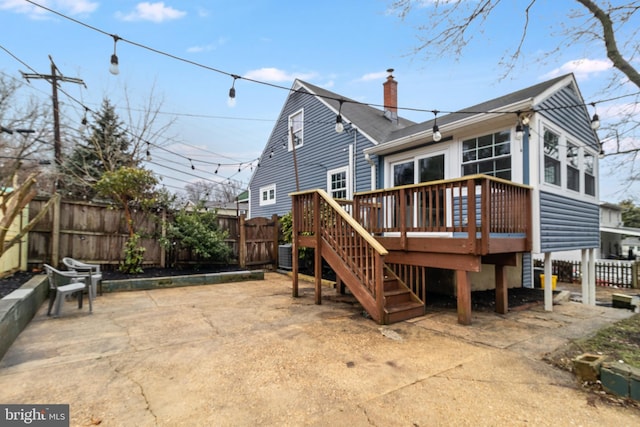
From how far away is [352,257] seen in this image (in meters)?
4.89

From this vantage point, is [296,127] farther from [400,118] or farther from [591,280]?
[591,280]

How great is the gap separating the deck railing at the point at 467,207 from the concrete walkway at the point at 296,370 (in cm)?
133

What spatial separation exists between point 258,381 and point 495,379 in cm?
195

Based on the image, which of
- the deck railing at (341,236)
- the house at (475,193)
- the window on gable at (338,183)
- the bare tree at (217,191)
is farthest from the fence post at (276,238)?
the bare tree at (217,191)

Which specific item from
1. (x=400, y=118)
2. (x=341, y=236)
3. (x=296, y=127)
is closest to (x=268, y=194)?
(x=296, y=127)

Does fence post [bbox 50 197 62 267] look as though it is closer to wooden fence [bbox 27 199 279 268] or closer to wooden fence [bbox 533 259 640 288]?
wooden fence [bbox 27 199 279 268]

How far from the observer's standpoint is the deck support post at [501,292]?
15.9 ft

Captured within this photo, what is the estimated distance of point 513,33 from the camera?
5.35 meters

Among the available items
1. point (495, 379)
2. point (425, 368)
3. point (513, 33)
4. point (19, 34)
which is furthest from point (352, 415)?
point (19, 34)

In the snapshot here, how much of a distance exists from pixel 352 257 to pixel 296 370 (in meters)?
2.40

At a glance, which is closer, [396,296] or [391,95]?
[396,296]

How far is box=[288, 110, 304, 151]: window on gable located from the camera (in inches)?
475

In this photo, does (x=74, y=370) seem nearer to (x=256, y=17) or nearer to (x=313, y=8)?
(x=256, y=17)

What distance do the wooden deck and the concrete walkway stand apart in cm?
55
